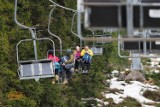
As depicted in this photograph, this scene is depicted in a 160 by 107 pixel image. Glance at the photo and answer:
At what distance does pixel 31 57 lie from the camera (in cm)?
1898

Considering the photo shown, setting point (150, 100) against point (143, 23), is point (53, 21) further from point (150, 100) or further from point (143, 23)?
point (143, 23)

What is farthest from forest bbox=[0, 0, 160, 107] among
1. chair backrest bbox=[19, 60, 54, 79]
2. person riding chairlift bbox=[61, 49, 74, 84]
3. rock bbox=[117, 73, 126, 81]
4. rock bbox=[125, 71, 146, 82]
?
rock bbox=[125, 71, 146, 82]

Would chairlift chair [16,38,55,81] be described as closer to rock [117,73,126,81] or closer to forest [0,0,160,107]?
Answer: forest [0,0,160,107]

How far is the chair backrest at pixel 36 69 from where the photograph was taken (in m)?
10.1

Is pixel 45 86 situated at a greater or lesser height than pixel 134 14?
lesser

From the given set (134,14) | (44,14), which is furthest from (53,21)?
(134,14)

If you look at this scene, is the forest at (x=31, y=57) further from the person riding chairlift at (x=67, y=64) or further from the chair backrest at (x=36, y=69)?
the chair backrest at (x=36, y=69)

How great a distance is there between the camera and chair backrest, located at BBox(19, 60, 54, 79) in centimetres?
1014

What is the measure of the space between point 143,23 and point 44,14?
19.0 meters

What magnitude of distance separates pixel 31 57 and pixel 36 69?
29.3ft

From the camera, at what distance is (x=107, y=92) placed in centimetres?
4044

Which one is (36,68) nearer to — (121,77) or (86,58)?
(86,58)

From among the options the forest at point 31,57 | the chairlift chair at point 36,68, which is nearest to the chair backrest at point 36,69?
the chairlift chair at point 36,68

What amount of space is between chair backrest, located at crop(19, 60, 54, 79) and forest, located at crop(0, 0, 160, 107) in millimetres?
6084
